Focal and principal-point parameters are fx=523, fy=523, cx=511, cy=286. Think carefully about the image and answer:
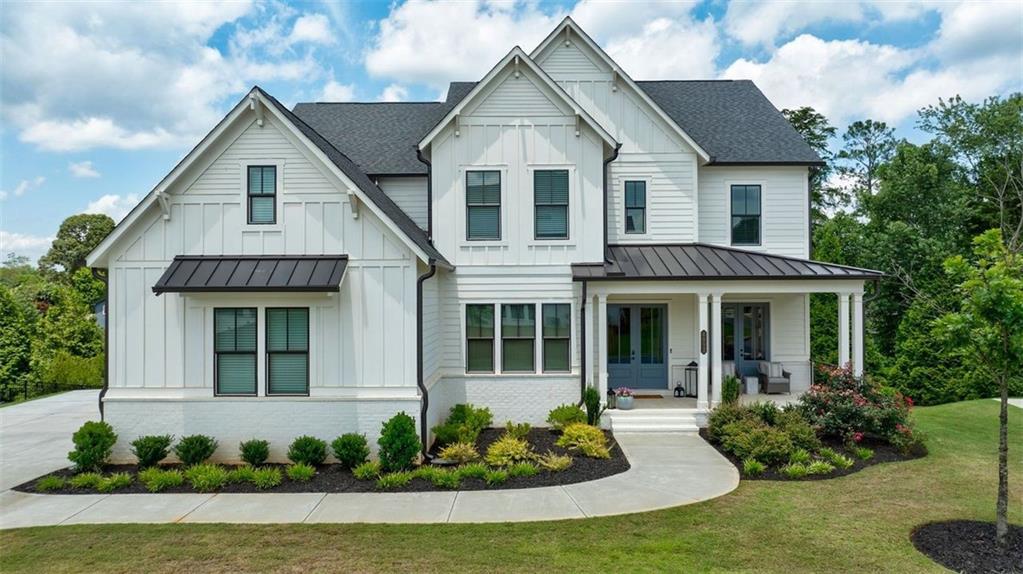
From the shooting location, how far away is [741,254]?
14.4 m

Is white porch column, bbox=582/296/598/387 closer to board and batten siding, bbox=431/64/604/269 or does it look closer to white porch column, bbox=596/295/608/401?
white porch column, bbox=596/295/608/401

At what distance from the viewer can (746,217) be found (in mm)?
15734

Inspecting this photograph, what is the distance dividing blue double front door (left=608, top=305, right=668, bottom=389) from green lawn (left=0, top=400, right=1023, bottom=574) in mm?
6603

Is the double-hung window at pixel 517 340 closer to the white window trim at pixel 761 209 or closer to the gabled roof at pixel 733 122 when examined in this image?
the white window trim at pixel 761 209

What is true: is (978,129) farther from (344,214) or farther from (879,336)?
(344,214)

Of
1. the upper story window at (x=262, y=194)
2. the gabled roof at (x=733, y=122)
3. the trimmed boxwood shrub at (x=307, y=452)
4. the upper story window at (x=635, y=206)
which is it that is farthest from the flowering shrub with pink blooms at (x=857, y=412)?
the upper story window at (x=262, y=194)

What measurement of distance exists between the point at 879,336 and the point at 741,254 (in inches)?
597

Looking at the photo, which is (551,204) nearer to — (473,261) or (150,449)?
(473,261)

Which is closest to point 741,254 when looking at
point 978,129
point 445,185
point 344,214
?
point 445,185

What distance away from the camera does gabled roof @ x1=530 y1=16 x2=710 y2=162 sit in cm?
1462

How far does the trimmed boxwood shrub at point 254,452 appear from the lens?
33.7 feet

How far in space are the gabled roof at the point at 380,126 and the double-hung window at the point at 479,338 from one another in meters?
4.56

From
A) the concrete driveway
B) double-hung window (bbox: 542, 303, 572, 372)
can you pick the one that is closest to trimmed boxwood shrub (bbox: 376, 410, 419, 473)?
double-hung window (bbox: 542, 303, 572, 372)

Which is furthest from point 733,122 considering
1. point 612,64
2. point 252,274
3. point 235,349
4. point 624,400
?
point 235,349
